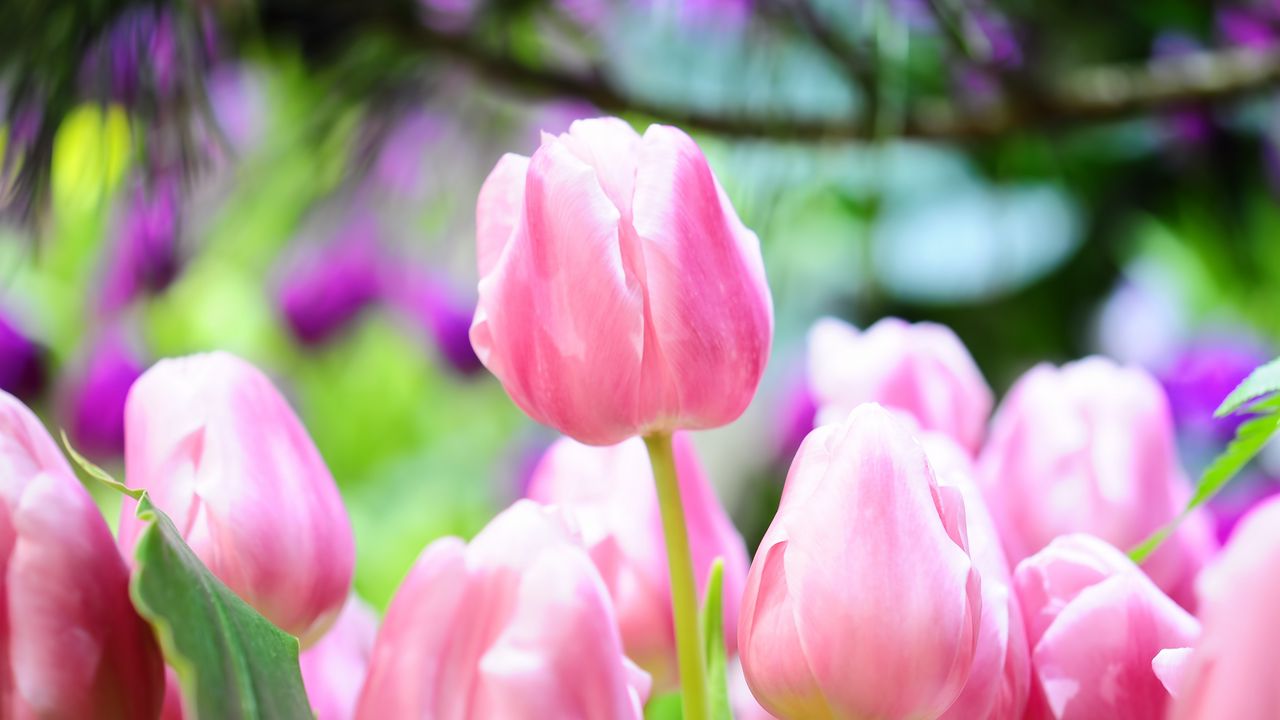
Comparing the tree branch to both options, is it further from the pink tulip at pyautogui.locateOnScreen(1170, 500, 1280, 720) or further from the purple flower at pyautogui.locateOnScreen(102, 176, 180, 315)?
the pink tulip at pyautogui.locateOnScreen(1170, 500, 1280, 720)

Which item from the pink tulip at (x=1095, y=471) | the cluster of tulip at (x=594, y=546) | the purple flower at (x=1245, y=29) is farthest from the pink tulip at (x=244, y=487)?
the purple flower at (x=1245, y=29)

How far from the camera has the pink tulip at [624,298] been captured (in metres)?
0.17

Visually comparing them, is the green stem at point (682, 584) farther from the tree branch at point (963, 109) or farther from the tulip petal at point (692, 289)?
the tree branch at point (963, 109)

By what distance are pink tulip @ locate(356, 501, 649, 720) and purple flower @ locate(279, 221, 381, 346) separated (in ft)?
2.48

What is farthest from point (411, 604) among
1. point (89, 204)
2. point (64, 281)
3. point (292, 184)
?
point (64, 281)

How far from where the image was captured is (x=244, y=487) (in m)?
0.18

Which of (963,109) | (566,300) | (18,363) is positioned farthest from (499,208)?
(18,363)

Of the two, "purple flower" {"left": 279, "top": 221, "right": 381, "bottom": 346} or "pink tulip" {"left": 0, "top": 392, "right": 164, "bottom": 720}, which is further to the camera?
"purple flower" {"left": 279, "top": 221, "right": 381, "bottom": 346}

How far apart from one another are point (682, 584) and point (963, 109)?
1.32ft

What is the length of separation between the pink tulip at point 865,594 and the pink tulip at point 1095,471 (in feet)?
0.21

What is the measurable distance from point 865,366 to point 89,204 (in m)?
0.67

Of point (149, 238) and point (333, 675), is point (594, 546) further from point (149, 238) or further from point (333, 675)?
point (149, 238)

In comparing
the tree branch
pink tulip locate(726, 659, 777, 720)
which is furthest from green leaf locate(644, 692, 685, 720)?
the tree branch

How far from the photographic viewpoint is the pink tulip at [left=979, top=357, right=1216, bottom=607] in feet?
0.74
